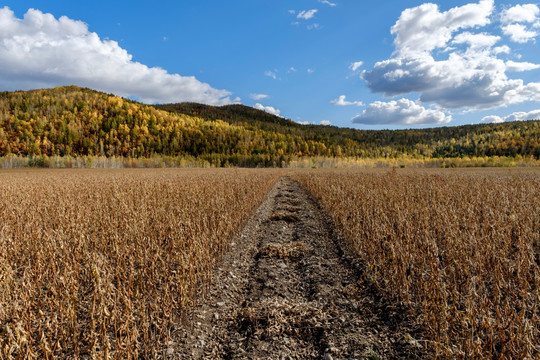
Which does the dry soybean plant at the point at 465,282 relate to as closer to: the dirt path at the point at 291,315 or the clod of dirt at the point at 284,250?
the dirt path at the point at 291,315

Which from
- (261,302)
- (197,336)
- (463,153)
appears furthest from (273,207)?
(463,153)

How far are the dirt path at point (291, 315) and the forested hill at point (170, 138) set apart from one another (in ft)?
322

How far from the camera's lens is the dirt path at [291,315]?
3277 millimetres

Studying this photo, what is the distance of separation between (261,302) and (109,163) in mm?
93269

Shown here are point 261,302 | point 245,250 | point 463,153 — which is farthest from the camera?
point 463,153

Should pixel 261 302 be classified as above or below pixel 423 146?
below

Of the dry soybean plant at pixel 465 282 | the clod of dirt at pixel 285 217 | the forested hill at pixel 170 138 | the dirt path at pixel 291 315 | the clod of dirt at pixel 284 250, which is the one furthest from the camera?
the forested hill at pixel 170 138

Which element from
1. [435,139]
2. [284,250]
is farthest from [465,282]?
[435,139]

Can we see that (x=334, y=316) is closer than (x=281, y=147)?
Yes

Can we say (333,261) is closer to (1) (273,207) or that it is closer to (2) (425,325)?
(2) (425,325)

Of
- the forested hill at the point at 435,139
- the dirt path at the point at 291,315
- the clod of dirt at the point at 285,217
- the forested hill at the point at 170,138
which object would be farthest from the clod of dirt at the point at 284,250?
the forested hill at the point at 435,139

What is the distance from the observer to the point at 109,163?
8306 cm

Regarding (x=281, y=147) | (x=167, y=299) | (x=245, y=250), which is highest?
(x=281, y=147)

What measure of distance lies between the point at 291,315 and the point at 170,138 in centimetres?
13327
